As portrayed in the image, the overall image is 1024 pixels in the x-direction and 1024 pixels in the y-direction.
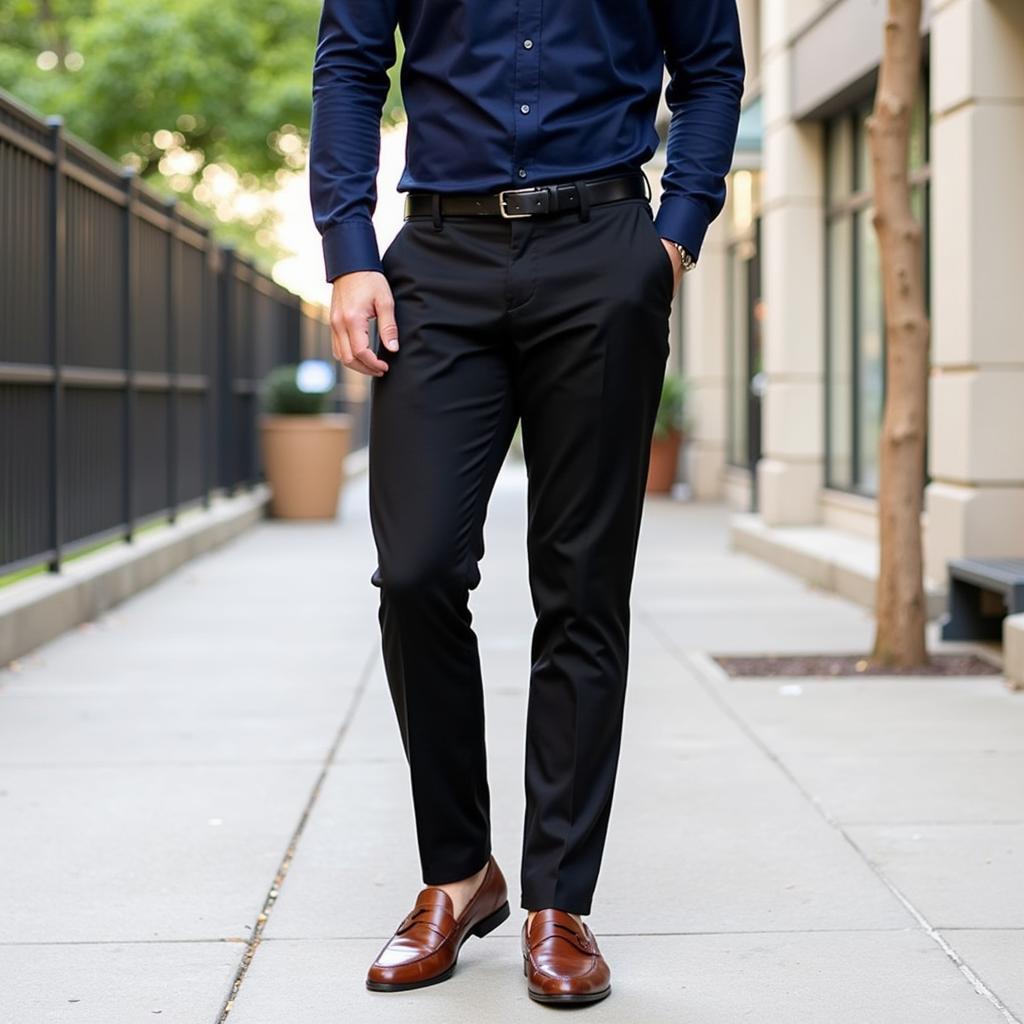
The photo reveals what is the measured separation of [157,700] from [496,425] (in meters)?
3.72

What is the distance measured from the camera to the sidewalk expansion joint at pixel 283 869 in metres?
3.28

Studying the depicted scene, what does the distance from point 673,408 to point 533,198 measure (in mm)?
16684

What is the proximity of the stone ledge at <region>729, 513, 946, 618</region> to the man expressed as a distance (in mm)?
5343

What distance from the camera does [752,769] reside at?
524cm

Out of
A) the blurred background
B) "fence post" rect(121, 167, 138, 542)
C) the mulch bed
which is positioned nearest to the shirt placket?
the blurred background

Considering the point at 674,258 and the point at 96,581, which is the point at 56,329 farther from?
the point at 674,258

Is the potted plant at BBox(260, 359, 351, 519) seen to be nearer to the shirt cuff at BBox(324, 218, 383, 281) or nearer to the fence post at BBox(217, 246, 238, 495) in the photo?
the fence post at BBox(217, 246, 238, 495)

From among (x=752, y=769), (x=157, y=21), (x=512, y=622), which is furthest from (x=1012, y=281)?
(x=157, y=21)

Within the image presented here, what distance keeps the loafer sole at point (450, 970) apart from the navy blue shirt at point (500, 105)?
4.01 feet

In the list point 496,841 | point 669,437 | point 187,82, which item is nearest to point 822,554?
point 496,841

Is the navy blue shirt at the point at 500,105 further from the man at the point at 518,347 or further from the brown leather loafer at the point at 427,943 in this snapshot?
the brown leather loafer at the point at 427,943

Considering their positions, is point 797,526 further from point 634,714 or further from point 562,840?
point 562,840

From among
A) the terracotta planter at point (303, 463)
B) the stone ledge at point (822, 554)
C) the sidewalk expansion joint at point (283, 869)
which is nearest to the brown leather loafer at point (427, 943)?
the sidewalk expansion joint at point (283, 869)

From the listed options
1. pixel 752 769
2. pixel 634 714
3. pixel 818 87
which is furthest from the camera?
pixel 818 87
